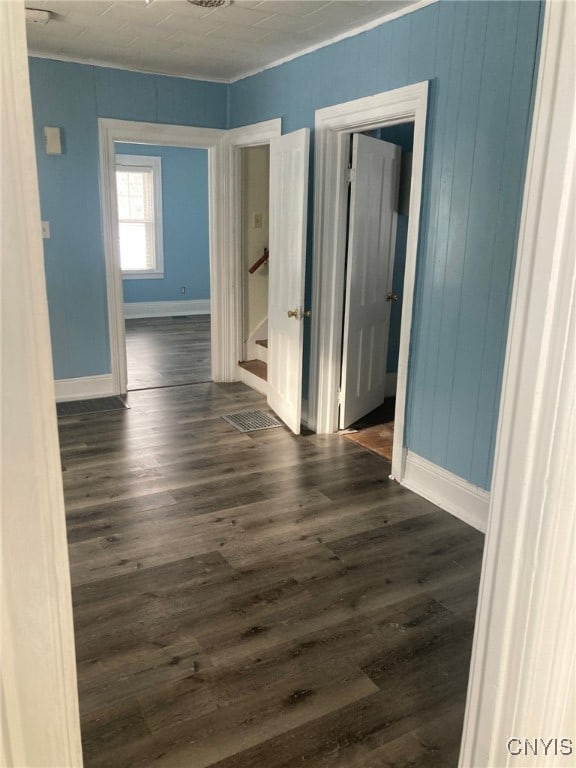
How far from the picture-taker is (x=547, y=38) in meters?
1.14

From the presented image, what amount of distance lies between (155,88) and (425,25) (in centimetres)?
263

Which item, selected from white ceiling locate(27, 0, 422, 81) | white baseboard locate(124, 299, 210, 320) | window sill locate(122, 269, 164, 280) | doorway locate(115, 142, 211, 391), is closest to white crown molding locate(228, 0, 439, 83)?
white ceiling locate(27, 0, 422, 81)

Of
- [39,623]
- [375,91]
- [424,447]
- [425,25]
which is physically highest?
[425,25]

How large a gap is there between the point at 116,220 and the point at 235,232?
1.08 meters

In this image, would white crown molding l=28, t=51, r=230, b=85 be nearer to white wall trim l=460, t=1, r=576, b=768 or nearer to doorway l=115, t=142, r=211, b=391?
doorway l=115, t=142, r=211, b=391

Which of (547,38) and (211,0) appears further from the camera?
(211,0)

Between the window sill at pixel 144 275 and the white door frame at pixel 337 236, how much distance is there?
5.25m

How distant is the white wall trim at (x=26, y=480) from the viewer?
0.84 meters

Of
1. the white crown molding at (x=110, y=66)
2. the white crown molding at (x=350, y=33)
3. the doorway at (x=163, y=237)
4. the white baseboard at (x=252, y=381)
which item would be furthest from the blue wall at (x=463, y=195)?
the doorway at (x=163, y=237)

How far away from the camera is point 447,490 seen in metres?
3.45

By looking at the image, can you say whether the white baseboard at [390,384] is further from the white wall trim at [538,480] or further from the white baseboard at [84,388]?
the white wall trim at [538,480]

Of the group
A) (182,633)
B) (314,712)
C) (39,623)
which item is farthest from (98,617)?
(39,623)

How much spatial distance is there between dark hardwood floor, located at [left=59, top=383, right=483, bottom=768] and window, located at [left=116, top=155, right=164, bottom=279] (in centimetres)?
544

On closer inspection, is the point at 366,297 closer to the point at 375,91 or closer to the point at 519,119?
the point at 375,91
